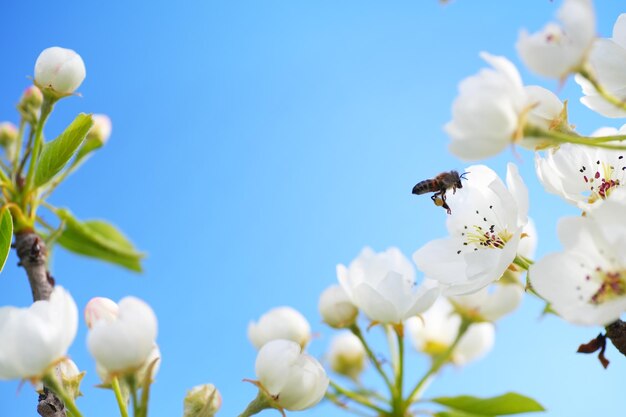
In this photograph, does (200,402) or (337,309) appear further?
(337,309)

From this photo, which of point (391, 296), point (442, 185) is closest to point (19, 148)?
point (391, 296)

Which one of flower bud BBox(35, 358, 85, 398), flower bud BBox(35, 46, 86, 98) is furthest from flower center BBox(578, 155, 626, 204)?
flower bud BBox(35, 46, 86, 98)

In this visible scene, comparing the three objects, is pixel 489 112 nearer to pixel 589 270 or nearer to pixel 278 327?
pixel 589 270

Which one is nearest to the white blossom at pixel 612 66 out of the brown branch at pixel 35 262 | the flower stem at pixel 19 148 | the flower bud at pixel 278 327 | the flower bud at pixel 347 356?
the flower bud at pixel 278 327

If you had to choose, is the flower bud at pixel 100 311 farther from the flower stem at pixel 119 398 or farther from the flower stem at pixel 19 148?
the flower stem at pixel 19 148

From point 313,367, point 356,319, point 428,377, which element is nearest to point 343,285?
point 356,319

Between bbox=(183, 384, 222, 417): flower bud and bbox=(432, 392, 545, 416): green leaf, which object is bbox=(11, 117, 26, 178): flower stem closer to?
bbox=(183, 384, 222, 417): flower bud
